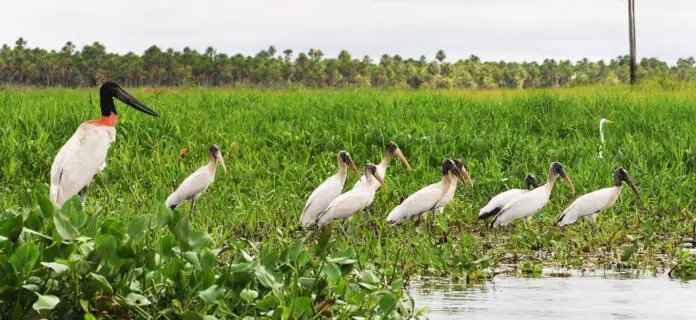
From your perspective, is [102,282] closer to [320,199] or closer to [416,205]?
[320,199]

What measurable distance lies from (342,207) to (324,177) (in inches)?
149

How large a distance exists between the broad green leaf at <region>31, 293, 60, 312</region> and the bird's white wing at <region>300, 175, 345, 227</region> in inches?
260

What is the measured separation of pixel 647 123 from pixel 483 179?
5.18m

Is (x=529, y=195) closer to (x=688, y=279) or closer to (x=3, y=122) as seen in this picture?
(x=688, y=279)

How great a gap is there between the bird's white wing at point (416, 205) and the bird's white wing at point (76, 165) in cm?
283

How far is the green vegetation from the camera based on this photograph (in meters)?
5.34

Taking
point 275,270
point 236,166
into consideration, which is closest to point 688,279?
point 275,270

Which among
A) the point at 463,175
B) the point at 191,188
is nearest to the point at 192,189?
the point at 191,188

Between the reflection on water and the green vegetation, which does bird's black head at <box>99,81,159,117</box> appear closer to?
the green vegetation

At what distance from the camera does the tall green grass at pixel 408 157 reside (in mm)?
10938

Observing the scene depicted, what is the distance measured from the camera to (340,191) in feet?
39.4

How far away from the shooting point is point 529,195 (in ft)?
38.5

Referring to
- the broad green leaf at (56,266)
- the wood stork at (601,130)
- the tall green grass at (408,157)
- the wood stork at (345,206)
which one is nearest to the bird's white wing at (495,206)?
the tall green grass at (408,157)

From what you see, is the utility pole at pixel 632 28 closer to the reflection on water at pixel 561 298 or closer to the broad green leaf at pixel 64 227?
the reflection on water at pixel 561 298
